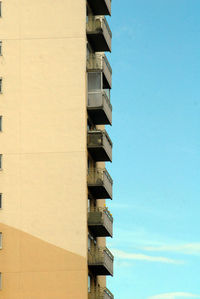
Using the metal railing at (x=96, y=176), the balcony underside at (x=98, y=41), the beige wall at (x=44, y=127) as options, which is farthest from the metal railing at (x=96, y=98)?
the metal railing at (x=96, y=176)

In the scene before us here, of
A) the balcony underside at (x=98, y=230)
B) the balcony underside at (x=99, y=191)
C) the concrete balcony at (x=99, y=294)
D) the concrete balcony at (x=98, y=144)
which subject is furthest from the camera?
the concrete balcony at (x=98, y=144)

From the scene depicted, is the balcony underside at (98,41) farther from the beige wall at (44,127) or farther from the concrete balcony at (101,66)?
the beige wall at (44,127)

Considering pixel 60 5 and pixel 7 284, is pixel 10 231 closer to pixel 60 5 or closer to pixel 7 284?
pixel 7 284

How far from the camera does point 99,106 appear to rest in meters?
84.6

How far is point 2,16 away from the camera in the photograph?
8600cm

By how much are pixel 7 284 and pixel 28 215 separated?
5244mm

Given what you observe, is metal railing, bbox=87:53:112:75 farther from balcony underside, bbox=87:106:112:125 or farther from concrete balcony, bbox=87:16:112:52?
balcony underside, bbox=87:106:112:125

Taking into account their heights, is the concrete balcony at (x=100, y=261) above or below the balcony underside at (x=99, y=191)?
below

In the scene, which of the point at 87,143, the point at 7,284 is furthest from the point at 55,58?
the point at 7,284

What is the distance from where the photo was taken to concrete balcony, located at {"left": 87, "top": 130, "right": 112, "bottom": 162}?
83938 mm

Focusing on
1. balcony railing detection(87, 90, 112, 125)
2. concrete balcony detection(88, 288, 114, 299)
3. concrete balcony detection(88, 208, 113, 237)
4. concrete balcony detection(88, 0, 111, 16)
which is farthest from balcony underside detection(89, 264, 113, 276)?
concrete balcony detection(88, 0, 111, 16)

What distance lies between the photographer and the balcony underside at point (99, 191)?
83.8 m

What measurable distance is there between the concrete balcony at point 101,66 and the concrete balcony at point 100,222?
10.5 metres

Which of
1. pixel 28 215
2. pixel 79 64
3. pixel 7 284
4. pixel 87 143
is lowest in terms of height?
pixel 7 284
